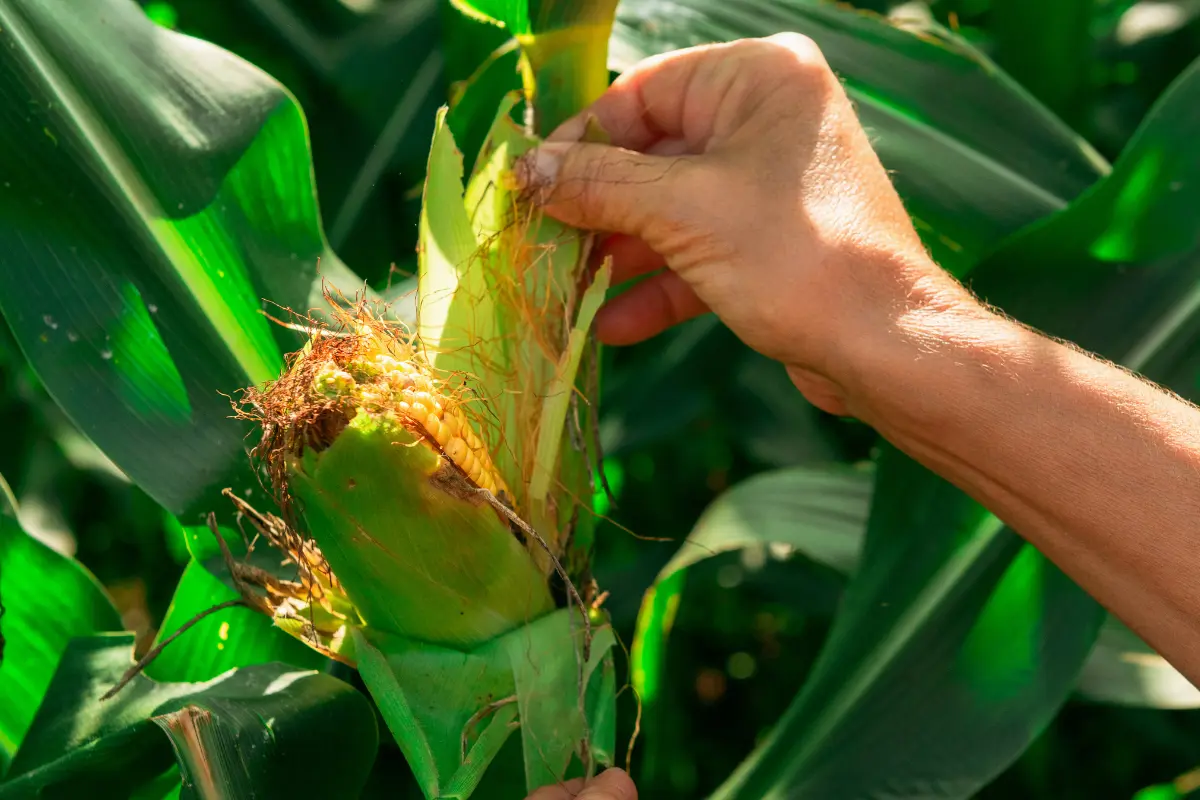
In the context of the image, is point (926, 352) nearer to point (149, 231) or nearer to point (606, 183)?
point (606, 183)

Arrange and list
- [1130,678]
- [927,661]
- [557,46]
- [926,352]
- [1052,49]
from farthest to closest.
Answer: [1052,49] → [1130,678] → [927,661] → [557,46] → [926,352]

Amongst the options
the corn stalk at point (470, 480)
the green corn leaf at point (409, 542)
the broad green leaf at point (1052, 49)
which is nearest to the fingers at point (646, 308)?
the corn stalk at point (470, 480)

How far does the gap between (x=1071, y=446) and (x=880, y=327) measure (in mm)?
179

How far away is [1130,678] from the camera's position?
1134 mm

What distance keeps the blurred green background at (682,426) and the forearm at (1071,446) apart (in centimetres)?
55

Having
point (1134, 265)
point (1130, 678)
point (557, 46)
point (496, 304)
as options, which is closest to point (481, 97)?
point (557, 46)

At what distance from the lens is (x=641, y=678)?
41.8 inches

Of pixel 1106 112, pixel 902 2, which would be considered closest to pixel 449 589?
pixel 902 2

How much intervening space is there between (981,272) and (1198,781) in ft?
2.03

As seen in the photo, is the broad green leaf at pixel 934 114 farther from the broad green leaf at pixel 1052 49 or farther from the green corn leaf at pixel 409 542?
the green corn leaf at pixel 409 542

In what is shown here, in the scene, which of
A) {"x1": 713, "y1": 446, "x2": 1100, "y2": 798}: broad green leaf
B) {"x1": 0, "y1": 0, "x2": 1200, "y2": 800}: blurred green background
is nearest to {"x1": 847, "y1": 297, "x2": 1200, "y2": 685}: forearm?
{"x1": 713, "y1": 446, "x2": 1100, "y2": 798}: broad green leaf

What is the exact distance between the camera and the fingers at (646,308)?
1078 millimetres

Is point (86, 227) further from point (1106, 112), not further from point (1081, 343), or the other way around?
point (1106, 112)

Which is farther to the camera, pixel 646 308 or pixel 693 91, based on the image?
pixel 646 308
